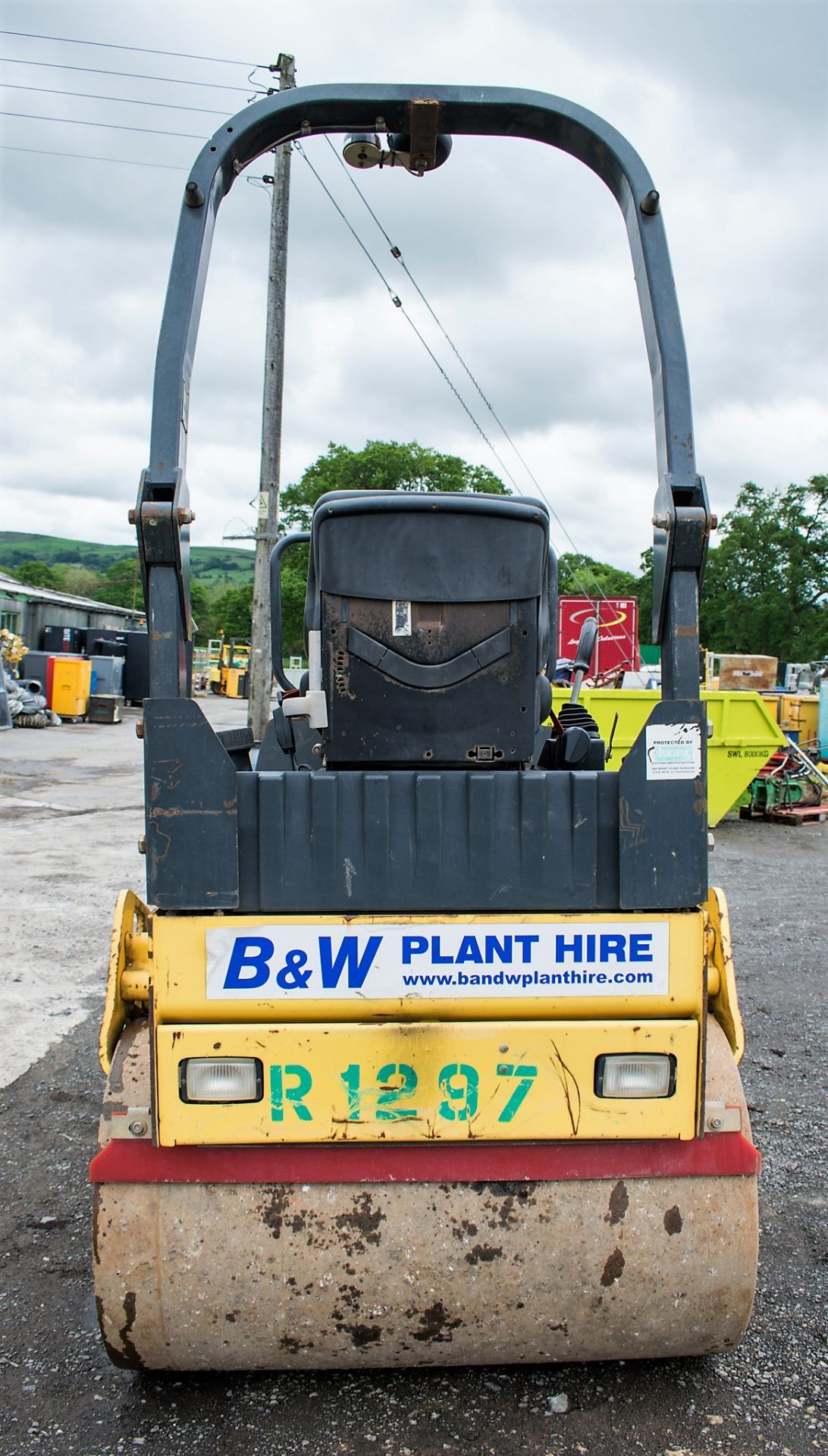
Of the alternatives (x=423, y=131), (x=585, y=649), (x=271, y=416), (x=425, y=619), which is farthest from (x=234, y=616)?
(x=425, y=619)

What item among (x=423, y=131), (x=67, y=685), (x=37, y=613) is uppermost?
(x=37, y=613)

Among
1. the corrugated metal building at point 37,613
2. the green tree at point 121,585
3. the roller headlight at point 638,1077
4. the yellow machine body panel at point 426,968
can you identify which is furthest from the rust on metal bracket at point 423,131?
the green tree at point 121,585

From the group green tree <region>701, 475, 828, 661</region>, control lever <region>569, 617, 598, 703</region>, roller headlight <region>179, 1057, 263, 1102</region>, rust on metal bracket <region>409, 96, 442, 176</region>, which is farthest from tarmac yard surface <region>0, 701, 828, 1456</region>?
green tree <region>701, 475, 828, 661</region>

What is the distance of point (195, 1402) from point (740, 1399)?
1299 millimetres

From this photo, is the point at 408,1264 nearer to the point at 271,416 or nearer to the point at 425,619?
the point at 425,619

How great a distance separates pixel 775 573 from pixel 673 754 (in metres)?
53.1

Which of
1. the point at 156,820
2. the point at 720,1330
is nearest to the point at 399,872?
the point at 156,820

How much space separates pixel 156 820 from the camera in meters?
2.24

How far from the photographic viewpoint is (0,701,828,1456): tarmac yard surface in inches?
92.8

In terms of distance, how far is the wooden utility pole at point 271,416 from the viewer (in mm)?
13594

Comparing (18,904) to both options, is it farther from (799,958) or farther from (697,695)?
(697,695)

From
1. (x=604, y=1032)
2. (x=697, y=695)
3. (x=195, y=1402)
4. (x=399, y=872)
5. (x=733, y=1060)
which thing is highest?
(x=697, y=695)

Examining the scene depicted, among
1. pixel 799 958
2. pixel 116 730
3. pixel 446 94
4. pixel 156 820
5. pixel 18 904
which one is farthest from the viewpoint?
pixel 116 730

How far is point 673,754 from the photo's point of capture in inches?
89.4
